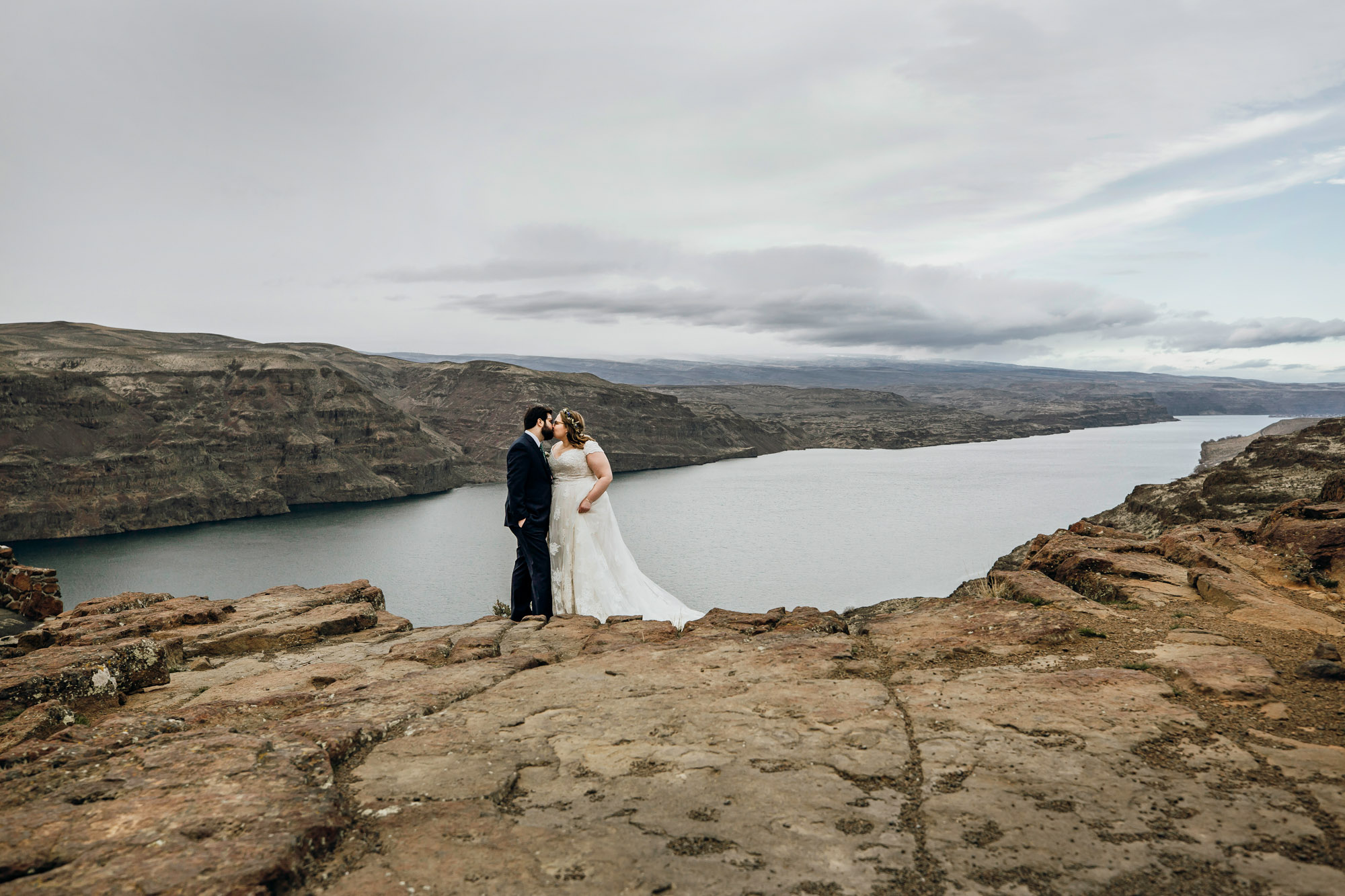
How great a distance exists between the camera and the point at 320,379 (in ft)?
278

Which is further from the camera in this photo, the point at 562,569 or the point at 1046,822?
the point at 562,569

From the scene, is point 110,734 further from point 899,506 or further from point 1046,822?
point 899,506

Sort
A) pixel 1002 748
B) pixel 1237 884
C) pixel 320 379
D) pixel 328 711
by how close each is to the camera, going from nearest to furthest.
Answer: pixel 1237 884 → pixel 1002 748 → pixel 328 711 → pixel 320 379

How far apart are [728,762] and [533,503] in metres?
5.94

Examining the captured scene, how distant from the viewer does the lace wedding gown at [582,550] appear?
9211mm

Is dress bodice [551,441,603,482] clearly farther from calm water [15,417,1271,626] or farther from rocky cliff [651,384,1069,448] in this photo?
rocky cliff [651,384,1069,448]

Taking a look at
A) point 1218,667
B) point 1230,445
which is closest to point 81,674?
point 1218,667

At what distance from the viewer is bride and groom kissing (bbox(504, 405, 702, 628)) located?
345 inches

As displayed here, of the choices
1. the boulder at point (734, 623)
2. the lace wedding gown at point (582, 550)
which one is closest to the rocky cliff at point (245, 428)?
the lace wedding gown at point (582, 550)

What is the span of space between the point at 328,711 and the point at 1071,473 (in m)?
84.8

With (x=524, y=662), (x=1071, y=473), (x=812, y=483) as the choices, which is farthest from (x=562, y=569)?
(x=1071, y=473)

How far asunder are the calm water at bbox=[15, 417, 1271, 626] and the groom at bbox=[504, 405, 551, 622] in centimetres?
2107

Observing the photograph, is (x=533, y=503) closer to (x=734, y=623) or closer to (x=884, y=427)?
(x=734, y=623)

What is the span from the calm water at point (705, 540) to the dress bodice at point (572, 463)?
2122 cm
